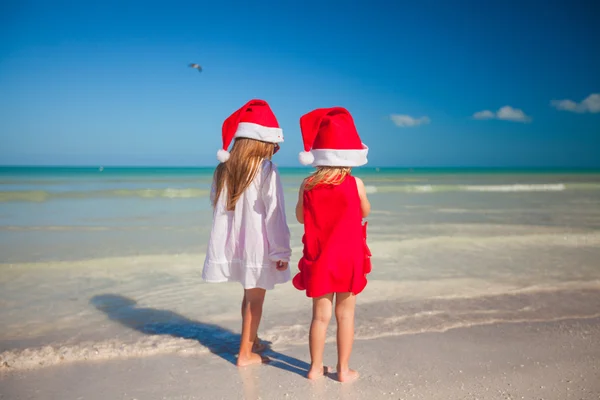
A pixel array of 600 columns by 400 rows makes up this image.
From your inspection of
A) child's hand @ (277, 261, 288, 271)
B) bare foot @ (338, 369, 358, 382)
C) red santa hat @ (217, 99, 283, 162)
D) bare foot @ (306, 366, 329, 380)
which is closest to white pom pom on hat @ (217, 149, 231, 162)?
red santa hat @ (217, 99, 283, 162)

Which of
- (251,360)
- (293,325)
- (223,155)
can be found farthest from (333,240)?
(293,325)

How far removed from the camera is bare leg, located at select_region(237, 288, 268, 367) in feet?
9.91

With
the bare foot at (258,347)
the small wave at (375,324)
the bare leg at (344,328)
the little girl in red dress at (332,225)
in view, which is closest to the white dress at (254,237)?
the little girl in red dress at (332,225)

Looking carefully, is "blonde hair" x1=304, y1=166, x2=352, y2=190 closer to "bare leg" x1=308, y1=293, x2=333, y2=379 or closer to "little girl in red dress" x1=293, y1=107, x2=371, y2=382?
"little girl in red dress" x1=293, y1=107, x2=371, y2=382

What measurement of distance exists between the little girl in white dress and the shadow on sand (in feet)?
0.67

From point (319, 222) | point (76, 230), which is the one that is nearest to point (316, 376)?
point (319, 222)

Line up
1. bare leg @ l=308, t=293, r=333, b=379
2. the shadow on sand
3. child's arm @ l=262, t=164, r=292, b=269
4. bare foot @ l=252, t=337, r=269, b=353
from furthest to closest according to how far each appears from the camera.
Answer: bare foot @ l=252, t=337, r=269, b=353
the shadow on sand
child's arm @ l=262, t=164, r=292, b=269
bare leg @ l=308, t=293, r=333, b=379

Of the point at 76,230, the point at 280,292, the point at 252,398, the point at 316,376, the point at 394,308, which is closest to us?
the point at 252,398

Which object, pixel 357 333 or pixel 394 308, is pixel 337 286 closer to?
pixel 357 333

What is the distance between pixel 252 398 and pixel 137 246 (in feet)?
16.2

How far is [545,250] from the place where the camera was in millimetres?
6688

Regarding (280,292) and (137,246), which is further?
(137,246)

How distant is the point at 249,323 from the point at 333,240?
91 cm

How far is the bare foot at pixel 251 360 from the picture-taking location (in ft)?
9.85
